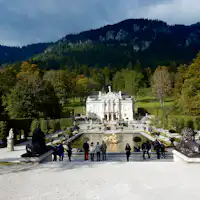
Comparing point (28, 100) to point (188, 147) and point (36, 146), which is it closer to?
point (36, 146)

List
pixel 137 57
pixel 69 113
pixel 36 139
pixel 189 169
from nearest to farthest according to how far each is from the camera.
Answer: pixel 189 169 → pixel 36 139 → pixel 69 113 → pixel 137 57

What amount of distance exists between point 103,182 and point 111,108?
56.9 meters

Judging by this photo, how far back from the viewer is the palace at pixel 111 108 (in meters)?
64.8

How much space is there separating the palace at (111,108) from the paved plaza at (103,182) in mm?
53390

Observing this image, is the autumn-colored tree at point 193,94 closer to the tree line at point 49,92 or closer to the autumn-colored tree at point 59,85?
the tree line at point 49,92

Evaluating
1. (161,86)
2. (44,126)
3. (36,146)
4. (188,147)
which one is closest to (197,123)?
(188,147)

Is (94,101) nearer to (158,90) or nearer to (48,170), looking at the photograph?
(158,90)

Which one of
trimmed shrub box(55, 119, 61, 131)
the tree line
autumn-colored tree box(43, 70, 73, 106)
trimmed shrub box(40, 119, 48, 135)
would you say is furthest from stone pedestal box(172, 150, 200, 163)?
autumn-colored tree box(43, 70, 73, 106)

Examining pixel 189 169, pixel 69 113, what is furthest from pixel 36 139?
pixel 69 113

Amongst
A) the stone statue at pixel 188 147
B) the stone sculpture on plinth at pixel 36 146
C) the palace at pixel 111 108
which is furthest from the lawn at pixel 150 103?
the stone sculpture on plinth at pixel 36 146

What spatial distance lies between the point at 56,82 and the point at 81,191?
222 ft

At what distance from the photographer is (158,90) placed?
229 ft

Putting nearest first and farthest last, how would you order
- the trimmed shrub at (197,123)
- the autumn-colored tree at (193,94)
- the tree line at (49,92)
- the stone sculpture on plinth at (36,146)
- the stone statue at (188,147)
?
the stone statue at (188,147) < the stone sculpture on plinth at (36,146) < the trimmed shrub at (197,123) < the autumn-colored tree at (193,94) < the tree line at (49,92)

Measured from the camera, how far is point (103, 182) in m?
8.96
